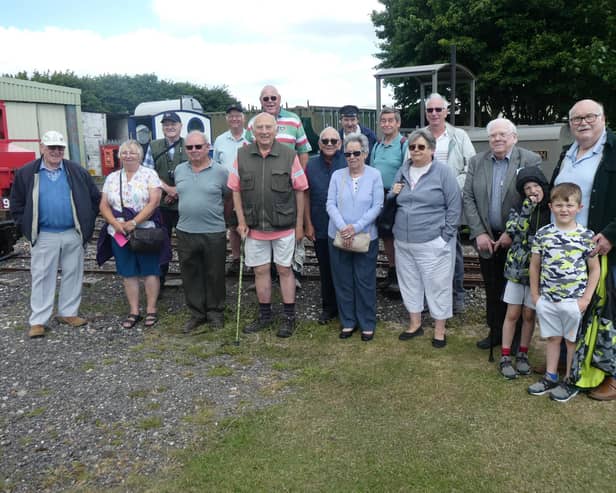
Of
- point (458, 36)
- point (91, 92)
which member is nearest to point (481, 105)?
point (458, 36)

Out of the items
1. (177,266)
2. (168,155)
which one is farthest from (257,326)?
(177,266)

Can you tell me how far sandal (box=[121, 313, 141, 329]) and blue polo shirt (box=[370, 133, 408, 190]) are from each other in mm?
2881

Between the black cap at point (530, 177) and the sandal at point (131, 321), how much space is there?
389 cm

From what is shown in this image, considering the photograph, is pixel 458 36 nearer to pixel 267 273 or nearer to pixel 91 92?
pixel 267 273

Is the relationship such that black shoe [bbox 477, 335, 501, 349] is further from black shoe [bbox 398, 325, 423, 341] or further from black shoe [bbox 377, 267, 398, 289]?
black shoe [bbox 377, 267, 398, 289]

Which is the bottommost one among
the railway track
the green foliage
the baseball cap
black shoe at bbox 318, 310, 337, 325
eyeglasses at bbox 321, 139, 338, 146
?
black shoe at bbox 318, 310, 337, 325

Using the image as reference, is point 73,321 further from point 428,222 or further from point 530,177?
point 530,177

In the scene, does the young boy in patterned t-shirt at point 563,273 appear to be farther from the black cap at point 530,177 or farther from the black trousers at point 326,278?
the black trousers at point 326,278

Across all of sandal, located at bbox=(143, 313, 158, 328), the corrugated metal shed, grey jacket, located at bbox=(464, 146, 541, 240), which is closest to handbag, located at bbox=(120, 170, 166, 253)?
sandal, located at bbox=(143, 313, 158, 328)

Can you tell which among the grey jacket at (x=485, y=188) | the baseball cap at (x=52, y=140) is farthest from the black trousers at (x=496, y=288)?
the baseball cap at (x=52, y=140)

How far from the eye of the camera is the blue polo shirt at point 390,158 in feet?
18.3

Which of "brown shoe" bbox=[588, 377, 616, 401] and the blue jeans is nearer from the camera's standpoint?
→ "brown shoe" bbox=[588, 377, 616, 401]

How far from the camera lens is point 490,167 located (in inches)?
179

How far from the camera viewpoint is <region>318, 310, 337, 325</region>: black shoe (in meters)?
5.63
